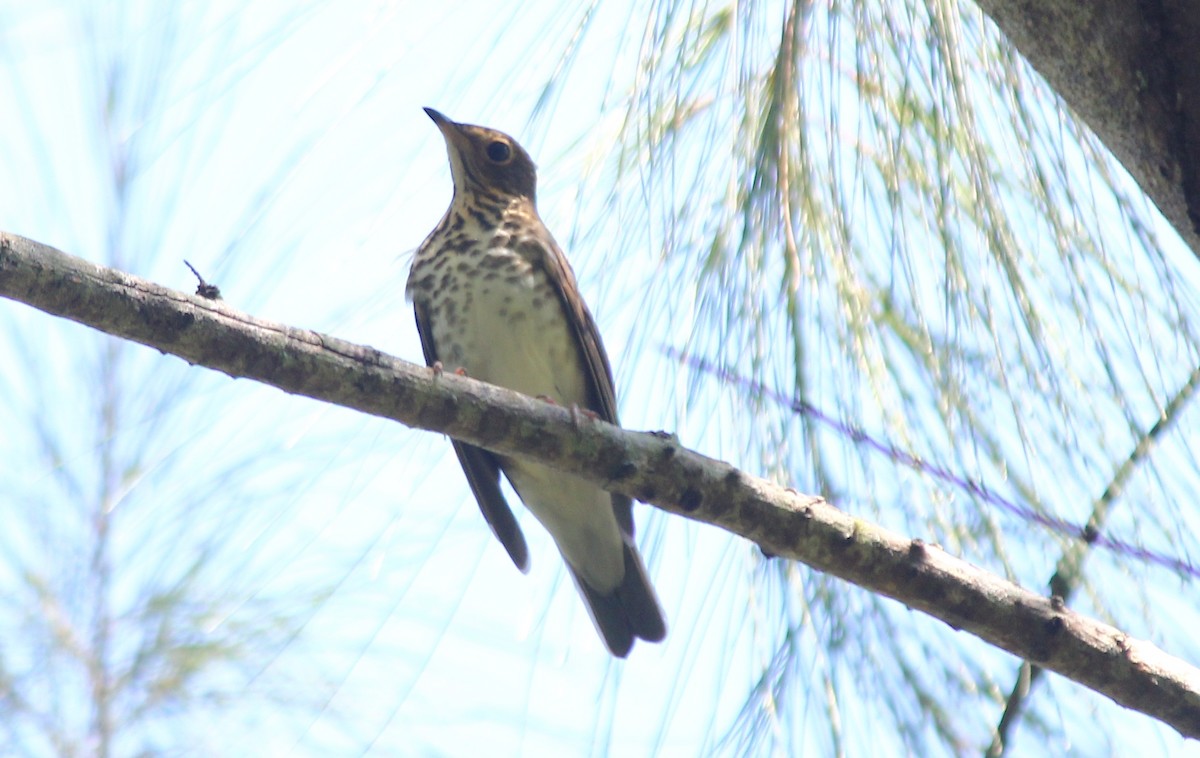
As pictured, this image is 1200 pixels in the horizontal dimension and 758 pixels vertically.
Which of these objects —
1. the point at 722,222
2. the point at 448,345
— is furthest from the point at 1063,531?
the point at 448,345

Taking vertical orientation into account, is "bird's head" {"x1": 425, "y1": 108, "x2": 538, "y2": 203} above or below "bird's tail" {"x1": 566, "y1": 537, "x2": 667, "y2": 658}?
above

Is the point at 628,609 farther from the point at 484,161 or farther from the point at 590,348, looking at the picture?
the point at 484,161

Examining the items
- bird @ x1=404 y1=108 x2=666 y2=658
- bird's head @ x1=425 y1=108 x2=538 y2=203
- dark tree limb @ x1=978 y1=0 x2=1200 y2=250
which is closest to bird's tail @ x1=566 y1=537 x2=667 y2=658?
bird @ x1=404 y1=108 x2=666 y2=658

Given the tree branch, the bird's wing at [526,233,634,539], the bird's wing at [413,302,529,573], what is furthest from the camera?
the bird's wing at [526,233,634,539]

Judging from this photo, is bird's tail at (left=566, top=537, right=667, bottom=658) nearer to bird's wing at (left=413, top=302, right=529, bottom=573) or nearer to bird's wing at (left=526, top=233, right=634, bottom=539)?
bird's wing at (left=526, top=233, right=634, bottom=539)

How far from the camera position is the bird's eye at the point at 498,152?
4.16 meters

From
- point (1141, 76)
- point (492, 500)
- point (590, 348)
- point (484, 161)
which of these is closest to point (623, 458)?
point (1141, 76)

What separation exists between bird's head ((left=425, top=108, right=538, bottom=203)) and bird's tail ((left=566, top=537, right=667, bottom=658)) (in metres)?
1.28

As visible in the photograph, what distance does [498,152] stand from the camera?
417 cm

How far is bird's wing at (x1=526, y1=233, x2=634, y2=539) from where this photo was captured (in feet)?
11.7

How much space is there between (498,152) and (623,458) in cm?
224

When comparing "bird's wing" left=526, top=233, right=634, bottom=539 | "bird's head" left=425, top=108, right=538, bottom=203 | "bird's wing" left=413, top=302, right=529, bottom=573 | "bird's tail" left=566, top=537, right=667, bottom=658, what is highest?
"bird's head" left=425, top=108, right=538, bottom=203

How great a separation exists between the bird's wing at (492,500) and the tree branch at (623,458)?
3.73 ft

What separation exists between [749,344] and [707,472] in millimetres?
648
